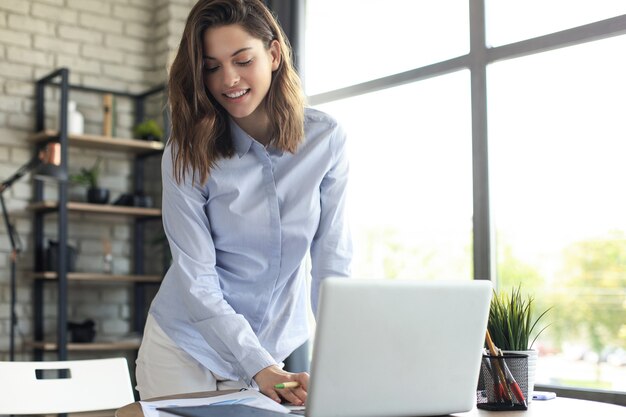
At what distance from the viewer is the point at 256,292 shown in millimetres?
1890

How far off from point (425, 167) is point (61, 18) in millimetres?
2311

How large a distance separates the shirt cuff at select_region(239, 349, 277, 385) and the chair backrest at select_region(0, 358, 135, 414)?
490mm

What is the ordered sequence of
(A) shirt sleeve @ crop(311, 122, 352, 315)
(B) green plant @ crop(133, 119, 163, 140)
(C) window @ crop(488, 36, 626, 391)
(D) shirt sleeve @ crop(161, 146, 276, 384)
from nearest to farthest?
(D) shirt sleeve @ crop(161, 146, 276, 384) < (A) shirt sleeve @ crop(311, 122, 352, 315) < (C) window @ crop(488, 36, 626, 391) < (B) green plant @ crop(133, 119, 163, 140)

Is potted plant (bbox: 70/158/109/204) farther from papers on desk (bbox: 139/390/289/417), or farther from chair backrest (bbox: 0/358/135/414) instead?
papers on desk (bbox: 139/390/289/417)

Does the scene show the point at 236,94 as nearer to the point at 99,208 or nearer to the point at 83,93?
the point at 99,208

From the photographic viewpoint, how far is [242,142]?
190 centimetres

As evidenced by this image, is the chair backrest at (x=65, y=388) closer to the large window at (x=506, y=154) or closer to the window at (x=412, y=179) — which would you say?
the large window at (x=506, y=154)

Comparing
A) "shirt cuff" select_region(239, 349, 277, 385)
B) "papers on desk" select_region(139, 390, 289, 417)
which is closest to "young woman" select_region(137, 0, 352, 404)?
"shirt cuff" select_region(239, 349, 277, 385)

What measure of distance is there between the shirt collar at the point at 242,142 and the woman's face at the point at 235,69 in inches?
2.0

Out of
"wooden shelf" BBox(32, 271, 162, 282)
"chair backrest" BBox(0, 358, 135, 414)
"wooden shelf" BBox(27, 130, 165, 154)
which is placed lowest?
"chair backrest" BBox(0, 358, 135, 414)

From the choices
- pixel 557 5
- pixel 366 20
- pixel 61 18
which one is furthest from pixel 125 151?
pixel 557 5

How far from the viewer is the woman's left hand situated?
1472 millimetres

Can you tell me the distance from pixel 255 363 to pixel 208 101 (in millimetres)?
571

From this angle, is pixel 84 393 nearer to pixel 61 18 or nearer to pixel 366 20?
pixel 366 20
